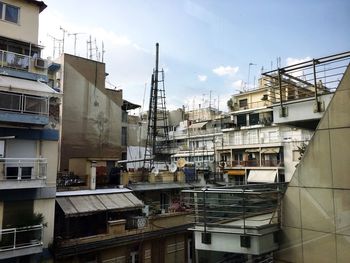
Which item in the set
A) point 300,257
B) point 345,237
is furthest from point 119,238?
point 345,237

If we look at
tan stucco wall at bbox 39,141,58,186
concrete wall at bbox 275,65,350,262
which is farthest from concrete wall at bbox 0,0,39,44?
concrete wall at bbox 275,65,350,262

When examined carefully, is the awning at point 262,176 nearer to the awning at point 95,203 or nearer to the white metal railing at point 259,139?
the white metal railing at point 259,139

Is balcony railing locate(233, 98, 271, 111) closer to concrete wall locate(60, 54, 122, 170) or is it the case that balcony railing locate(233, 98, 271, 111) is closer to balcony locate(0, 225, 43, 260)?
concrete wall locate(60, 54, 122, 170)

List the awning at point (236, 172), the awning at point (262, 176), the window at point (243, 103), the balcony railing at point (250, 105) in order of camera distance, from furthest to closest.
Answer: the window at point (243, 103), the balcony railing at point (250, 105), the awning at point (236, 172), the awning at point (262, 176)

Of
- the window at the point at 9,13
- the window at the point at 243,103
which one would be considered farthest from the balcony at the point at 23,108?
the window at the point at 243,103

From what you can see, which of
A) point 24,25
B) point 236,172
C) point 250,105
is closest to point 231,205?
point 24,25

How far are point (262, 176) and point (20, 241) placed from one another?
35.3 metres

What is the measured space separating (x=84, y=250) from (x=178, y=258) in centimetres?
735

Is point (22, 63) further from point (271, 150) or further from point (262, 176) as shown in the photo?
point (271, 150)

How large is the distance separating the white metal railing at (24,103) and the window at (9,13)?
4.55 m

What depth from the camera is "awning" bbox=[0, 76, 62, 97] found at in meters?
14.6

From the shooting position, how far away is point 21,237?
1472 cm

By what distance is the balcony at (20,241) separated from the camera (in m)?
14.0

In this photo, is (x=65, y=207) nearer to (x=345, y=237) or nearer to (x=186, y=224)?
(x=186, y=224)
